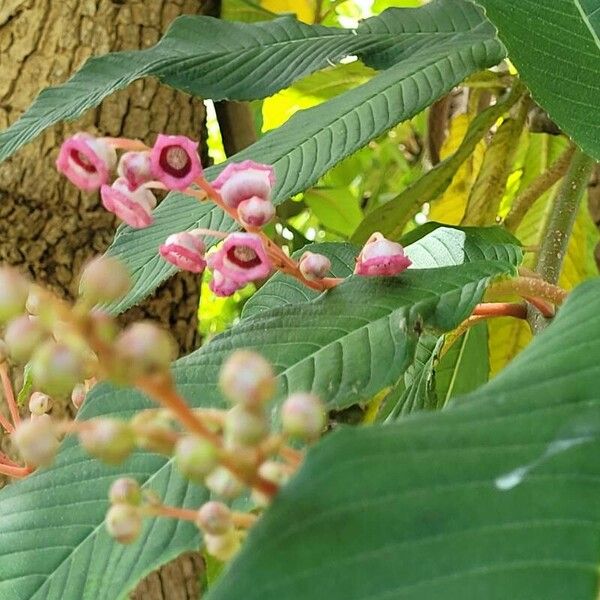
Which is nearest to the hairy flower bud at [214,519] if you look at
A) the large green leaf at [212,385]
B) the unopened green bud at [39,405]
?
the large green leaf at [212,385]

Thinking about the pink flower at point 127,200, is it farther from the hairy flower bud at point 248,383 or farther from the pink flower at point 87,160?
the hairy flower bud at point 248,383

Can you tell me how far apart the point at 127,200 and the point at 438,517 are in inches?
9.0

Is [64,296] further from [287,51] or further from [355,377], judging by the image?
[355,377]

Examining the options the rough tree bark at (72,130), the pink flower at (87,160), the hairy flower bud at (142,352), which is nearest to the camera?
the hairy flower bud at (142,352)

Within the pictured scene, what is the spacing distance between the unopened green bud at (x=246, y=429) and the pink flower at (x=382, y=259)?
0.83 ft

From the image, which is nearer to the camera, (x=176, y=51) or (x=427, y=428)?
(x=427, y=428)

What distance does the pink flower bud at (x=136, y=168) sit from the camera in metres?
0.36

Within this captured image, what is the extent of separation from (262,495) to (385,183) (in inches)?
72.4

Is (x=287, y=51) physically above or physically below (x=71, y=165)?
below

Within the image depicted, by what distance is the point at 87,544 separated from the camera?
0.39 m

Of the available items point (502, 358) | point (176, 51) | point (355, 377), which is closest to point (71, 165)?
point (355, 377)

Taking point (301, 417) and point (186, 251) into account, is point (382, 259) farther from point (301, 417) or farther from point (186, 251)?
point (301, 417)

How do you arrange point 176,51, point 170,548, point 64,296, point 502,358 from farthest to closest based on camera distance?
point 64,296 < point 502,358 < point 176,51 < point 170,548

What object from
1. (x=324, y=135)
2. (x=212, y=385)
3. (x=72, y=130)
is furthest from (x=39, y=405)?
(x=72, y=130)
